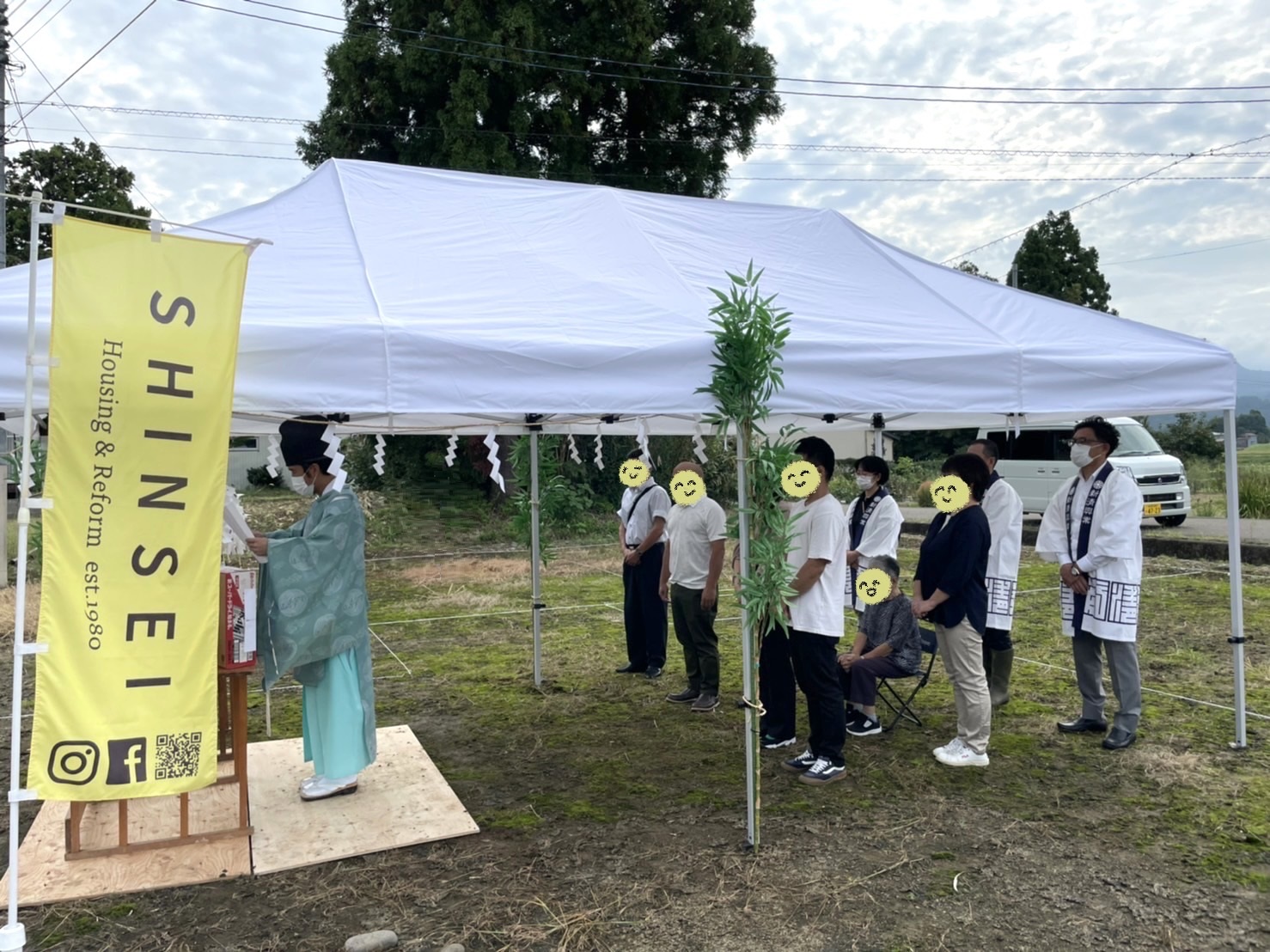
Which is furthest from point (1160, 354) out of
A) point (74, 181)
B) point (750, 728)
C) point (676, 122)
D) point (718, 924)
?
point (74, 181)

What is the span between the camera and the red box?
3721 millimetres

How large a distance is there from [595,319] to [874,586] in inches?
85.5

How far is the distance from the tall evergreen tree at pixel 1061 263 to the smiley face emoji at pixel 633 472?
28.4 meters

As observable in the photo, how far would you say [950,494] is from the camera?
174 inches

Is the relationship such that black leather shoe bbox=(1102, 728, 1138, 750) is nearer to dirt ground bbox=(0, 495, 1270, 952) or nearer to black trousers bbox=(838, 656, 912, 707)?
dirt ground bbox=(0, 495, 1270, 952)

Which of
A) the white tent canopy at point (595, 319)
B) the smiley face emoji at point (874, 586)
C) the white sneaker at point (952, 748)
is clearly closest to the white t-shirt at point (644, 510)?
the white tent canopy at point (595, 319)

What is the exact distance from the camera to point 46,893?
3391mm

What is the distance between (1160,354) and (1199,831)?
7.14 feet

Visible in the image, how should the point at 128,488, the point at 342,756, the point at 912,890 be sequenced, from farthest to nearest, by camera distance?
the point at 342,756 → the point at 912,890 → the point at 128,488

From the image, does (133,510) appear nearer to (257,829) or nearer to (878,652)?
(257,829)

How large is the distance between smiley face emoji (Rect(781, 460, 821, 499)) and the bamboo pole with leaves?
A: 37 mm

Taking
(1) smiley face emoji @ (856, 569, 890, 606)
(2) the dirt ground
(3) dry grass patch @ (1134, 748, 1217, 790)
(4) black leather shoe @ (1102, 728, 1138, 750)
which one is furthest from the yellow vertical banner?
(4) black leather shoe @ (1102, 728, 1138, 750)

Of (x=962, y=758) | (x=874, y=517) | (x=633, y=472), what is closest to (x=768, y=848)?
(x=962, y=758)

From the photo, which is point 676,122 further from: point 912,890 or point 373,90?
point 912,890
